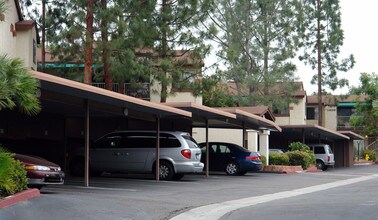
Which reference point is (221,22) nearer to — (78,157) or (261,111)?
(261,111)

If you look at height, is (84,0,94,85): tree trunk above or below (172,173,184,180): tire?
above

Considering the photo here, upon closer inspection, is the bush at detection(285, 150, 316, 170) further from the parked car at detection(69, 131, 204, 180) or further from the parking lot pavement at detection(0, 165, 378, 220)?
the parked car at detection(69, 131, 204, 180)

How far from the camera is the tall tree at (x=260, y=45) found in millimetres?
47875

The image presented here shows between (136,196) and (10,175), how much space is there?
5199mm

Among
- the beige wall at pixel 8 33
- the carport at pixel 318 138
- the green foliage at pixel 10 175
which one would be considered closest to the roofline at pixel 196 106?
the beige wall at pixel 8 33

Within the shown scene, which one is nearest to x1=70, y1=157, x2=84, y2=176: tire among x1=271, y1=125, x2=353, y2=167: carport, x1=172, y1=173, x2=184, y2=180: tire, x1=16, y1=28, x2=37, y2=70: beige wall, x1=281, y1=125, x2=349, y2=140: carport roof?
x1=172, y1=173, x2=184, y2=180: tire

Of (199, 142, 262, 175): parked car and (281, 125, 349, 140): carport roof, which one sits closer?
(199, 142, 262, 175): parked car

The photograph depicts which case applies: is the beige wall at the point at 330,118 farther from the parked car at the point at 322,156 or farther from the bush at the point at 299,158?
the bush at the point at 299,158

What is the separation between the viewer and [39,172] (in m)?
16.1

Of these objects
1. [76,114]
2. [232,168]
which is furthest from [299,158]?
[76,114]

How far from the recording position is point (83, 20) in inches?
1212

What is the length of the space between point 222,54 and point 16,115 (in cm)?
1749

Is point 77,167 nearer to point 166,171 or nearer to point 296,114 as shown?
point 166,171

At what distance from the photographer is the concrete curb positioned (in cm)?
1245
